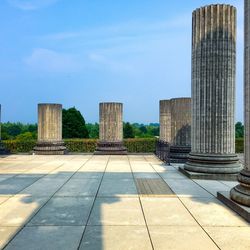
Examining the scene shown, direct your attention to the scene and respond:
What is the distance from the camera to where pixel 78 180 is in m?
10.1

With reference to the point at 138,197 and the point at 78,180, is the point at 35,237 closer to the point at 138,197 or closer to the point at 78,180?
the point at 138,197

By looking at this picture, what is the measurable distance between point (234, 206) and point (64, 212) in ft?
11.2

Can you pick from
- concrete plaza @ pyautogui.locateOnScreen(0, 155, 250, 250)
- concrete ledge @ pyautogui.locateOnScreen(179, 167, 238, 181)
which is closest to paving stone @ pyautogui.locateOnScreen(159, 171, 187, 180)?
concrete ledge @ pyautogui.locateOnScreen(179, 167, 238, 181)

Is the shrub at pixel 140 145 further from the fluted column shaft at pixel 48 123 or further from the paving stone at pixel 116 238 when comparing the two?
the paving stone at pixel 116 238

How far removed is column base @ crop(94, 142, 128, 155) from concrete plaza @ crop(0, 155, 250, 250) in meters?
10.5

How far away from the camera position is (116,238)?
4.80 metres

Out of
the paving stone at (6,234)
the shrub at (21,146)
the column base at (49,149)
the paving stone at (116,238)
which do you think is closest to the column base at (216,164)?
the paving stone at (116,238)

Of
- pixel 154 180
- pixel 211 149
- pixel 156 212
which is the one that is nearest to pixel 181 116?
pixel 211 149

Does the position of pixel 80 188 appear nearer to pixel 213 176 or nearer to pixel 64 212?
pixel 64 212

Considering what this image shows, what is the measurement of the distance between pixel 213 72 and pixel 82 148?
16544 mm

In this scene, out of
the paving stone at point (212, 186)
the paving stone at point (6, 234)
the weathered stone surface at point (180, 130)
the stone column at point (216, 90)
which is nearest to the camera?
the paving stone at point (6, 234)

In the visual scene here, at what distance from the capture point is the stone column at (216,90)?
11.0 meters

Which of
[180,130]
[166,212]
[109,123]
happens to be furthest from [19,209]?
[109,123]

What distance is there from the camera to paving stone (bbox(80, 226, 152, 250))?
4.47m
